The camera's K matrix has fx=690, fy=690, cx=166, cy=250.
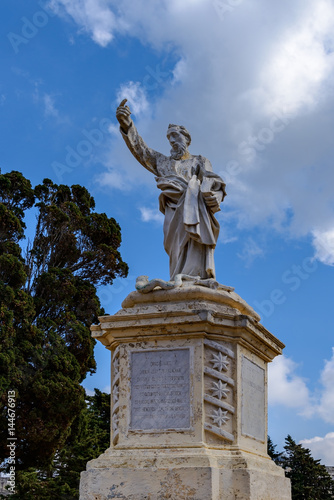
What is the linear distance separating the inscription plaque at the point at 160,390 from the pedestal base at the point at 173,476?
1.08 feet

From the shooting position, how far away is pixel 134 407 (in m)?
7.50

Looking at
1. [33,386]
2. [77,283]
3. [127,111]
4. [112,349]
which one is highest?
Result: [77,283]

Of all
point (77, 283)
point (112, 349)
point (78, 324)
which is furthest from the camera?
point (77, 283)

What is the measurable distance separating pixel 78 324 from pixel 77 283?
1.97 meters

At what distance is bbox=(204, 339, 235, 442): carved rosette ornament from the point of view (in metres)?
7.25

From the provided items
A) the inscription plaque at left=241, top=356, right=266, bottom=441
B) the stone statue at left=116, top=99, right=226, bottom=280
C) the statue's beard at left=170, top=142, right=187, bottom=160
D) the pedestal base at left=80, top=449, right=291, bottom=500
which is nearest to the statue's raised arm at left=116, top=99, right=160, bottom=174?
the stone statue at left=116, top=99, right=226, bottom=280

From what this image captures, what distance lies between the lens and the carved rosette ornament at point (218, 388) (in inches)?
285

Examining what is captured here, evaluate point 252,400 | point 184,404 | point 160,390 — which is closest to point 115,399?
point 160,390

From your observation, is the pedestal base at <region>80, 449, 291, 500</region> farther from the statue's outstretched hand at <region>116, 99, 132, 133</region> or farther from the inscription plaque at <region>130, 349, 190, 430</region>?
the statue's outstretched hand at <region>116, 99, 132, 133</region>

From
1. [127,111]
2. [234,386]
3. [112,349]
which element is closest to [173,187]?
[127,111]

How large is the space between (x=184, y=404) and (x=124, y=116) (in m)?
3.91

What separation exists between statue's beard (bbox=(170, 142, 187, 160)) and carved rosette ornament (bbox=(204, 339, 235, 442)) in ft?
9.56

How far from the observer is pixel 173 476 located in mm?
6891

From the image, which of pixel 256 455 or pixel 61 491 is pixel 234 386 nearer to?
pixel 256 455
